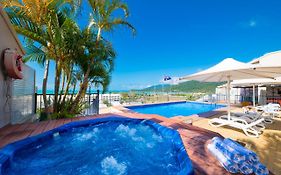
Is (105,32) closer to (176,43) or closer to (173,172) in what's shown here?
(173,172)

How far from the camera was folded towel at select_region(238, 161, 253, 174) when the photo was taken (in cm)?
243

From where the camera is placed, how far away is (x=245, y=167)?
8.05ft

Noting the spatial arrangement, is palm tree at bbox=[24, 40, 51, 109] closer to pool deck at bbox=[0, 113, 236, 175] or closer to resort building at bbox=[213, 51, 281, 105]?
pool deck at bbox=[0, 113, 236, 175]

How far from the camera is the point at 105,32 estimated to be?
7.30m

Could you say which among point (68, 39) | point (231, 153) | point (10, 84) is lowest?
point (231, 153)

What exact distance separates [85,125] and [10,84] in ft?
8.02

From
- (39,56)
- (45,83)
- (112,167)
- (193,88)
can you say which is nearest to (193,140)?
(112,167)

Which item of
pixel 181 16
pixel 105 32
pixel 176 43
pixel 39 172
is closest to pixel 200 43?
pixel 176 43

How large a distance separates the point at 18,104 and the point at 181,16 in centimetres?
2470

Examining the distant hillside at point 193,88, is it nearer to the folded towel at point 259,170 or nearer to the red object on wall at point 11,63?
the folded towel at point 259,170

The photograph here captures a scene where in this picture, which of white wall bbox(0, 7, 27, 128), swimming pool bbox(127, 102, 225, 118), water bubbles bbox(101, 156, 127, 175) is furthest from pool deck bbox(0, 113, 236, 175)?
swimming pool bbox(127, 102, 225, 118)

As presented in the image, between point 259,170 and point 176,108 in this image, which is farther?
point 176,108

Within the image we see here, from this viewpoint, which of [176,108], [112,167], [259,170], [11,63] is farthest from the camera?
[176,108]

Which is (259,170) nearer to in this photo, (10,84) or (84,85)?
(10,84)
